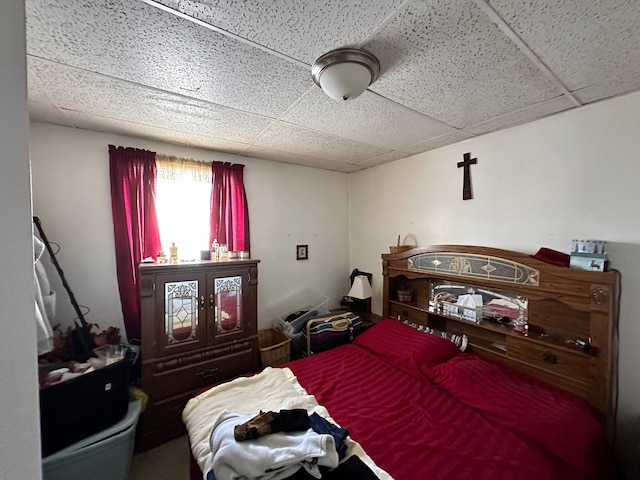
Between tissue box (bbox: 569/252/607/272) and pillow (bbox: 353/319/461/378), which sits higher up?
tissue box (bbox: 569/252/607/272)

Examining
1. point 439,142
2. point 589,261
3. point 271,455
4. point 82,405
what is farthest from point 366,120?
point 82,405

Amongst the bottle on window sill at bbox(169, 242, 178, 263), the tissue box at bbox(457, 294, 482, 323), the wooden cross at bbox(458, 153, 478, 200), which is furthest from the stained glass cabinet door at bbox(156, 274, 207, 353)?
the wooden cross at bbox(458, 153, 478, 200)

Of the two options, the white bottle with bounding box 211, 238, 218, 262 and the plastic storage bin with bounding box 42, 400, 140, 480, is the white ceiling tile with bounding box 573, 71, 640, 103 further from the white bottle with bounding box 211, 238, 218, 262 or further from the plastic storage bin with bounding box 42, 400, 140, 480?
the plastic storage bin with bounding box 42, 400, 140, 480

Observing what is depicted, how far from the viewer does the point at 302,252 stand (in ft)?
10.2

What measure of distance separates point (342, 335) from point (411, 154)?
202cm

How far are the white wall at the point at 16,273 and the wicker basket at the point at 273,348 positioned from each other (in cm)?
198

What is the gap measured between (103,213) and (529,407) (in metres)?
3.27

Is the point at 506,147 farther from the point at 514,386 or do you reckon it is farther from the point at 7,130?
the point at 7,130

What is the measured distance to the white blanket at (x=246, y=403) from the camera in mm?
1200

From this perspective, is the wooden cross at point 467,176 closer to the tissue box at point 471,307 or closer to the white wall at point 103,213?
the tissue box at point 471,307

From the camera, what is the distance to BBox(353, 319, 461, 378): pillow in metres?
1.87

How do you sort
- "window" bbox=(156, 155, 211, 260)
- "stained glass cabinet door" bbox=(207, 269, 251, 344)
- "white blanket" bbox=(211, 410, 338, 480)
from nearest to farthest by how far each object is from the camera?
"white blanket" bbox=(211, 410, 338, 480) < "stained glass cabinet door" bbox=(207, 269, 251, 344) < "window" bbox=(156, 155, 211, 260)

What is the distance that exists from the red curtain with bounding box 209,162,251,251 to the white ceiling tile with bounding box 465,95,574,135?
2.17 metres

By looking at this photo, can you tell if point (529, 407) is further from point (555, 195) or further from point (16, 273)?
point (16, 273)
